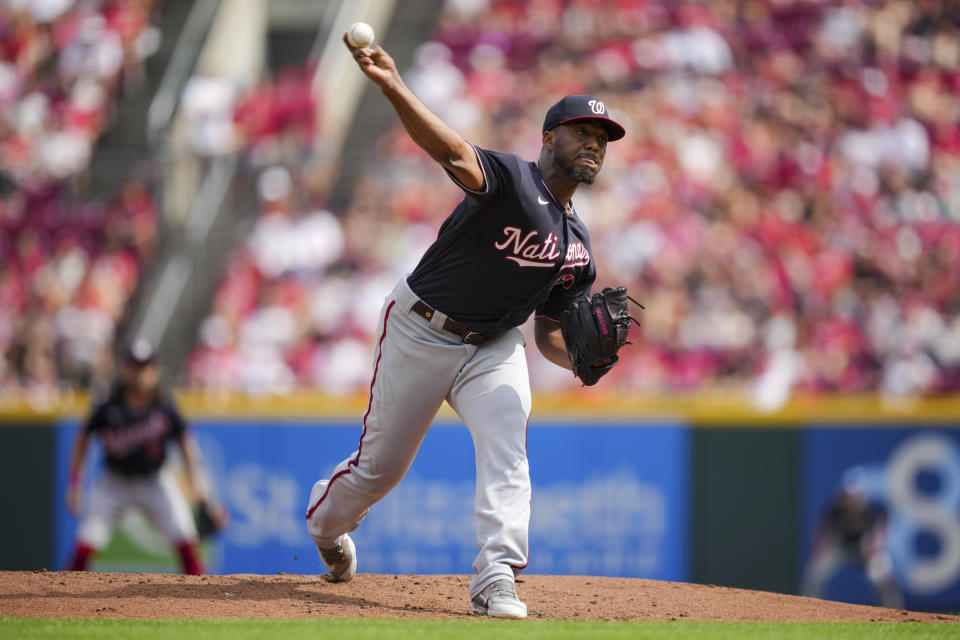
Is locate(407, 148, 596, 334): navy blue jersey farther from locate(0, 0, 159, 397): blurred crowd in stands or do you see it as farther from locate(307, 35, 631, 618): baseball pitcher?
locate(0, 0, 159, 397): blurred crowd in stands

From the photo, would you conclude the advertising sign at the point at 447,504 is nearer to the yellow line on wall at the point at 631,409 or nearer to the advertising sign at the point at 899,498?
the yellow line on wall at the point at 631,409

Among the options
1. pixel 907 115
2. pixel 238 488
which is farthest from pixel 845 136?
pixel 238 488

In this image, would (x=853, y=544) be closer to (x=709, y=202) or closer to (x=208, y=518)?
(x=709, y=202)

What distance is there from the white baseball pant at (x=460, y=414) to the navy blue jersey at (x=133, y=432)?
3587 millimetres

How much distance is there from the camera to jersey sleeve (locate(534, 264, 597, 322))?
5.37 meters

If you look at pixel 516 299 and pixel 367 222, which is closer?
pixel 516 299

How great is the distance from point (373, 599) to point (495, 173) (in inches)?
76.7

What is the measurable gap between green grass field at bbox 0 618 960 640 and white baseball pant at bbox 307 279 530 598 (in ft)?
1.19

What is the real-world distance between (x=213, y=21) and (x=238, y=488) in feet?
23.9

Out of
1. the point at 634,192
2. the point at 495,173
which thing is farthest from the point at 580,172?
the point at 634,192

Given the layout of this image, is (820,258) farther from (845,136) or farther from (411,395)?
(411,395)

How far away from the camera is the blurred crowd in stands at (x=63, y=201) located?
11.8 m

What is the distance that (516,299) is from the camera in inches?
199

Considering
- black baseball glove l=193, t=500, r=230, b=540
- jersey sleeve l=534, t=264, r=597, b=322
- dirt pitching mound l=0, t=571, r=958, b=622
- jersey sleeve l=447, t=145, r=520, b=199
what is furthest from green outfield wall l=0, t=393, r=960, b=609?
jersey sleeve l=447, t=145, r=520, b=199
